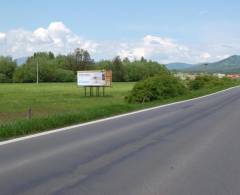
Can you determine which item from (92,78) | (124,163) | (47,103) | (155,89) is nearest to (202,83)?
(92,78)

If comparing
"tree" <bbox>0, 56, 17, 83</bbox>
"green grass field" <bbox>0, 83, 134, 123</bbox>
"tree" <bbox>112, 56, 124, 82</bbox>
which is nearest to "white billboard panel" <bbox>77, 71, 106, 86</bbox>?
"green grass field" <bbox>0, 83, 134, 123</bbox>

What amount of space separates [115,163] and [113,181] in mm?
1759

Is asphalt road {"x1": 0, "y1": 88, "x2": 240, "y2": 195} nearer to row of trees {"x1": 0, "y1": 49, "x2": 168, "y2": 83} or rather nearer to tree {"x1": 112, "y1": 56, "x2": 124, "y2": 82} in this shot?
row of trees {"x1": 0, "y1": 49, "x2": 168, "y2": 83}

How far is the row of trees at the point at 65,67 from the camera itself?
450 ft

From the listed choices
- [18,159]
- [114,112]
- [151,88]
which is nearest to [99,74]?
[151,88]

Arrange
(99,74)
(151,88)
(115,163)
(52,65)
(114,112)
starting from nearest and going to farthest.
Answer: (115,163) → (114,112) → (151,88) → (99,74) → (52,65)

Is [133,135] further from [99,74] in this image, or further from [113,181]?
[99,74]

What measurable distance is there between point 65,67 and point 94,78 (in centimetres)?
11322

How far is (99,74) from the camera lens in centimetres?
5659

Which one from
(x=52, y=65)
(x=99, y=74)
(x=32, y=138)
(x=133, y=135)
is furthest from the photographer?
(x=52, y=65)

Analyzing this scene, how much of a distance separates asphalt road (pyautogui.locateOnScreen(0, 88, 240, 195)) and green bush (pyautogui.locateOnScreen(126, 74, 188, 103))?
898 inches

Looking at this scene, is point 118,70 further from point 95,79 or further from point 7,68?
point 95,79

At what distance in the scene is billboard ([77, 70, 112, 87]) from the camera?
56.3 meters

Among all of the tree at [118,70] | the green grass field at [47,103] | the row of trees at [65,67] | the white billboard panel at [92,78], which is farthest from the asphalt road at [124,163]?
the tree at [118,70]
